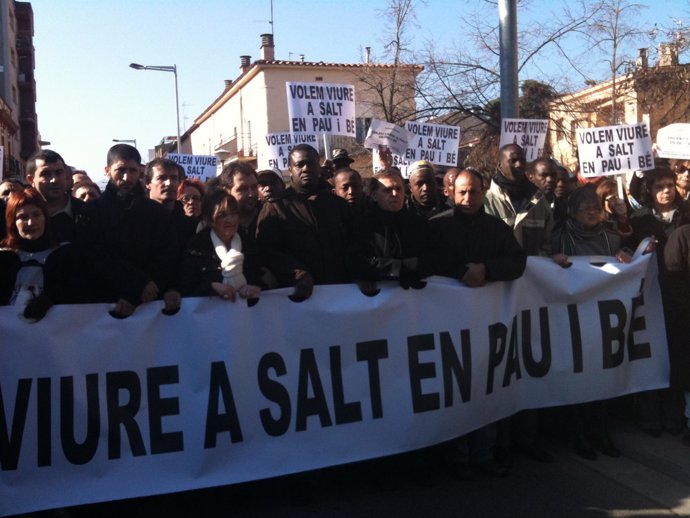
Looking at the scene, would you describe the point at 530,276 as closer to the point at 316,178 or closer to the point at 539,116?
the point at 316,178

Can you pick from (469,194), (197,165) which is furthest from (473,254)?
(197,165)

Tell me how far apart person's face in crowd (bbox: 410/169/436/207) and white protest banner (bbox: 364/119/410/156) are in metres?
3.61

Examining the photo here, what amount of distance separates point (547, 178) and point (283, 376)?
307 cm

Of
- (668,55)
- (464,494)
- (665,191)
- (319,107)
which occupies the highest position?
(668,55)

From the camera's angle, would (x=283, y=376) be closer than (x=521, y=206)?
Yes

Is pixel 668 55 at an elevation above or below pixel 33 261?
above

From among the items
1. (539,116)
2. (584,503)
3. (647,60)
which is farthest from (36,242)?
(647,60)

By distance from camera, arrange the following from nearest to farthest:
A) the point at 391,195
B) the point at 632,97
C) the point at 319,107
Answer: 1. the point at 391,195
2. the point at 319,107
3. the point at 632,97

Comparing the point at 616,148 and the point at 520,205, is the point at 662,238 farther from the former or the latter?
the point at 616,148

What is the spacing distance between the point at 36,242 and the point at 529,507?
306 centimetres

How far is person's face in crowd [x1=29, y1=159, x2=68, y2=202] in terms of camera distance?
5.12 metres

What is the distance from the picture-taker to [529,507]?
4.51m

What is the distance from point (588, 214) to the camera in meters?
5.62

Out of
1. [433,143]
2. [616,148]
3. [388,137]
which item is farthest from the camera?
[433,143]
